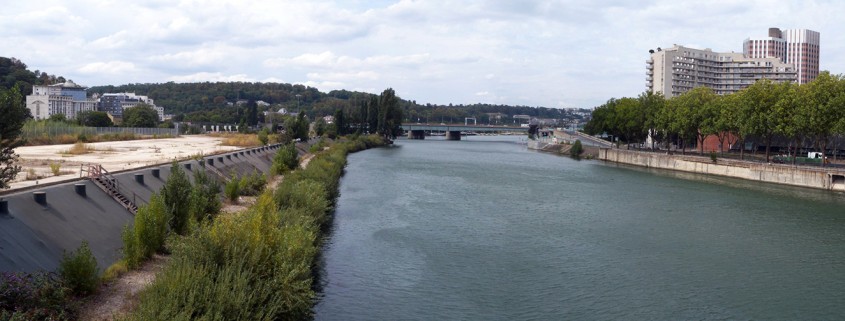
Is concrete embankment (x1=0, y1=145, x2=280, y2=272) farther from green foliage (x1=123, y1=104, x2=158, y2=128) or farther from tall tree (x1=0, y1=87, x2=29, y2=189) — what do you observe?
green foliage (x1=123, y1=104, x2=158, y2=128)

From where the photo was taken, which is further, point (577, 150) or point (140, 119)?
point (140, 119)

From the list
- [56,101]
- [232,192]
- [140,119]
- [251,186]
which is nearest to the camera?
[232,192]

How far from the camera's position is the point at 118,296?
15.9 m

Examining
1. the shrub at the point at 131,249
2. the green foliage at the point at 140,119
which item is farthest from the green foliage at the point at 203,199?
the green foliage at the point at 140,119

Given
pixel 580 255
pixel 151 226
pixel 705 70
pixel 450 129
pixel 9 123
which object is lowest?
pixel 580 255

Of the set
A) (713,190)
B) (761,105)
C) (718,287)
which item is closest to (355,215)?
(718,287)

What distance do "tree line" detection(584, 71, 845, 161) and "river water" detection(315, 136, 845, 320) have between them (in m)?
9.17

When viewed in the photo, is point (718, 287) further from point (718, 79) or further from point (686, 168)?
point (718, 79)

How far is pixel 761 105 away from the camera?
63094 mm

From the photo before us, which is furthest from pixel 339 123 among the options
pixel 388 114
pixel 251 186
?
pixel 251 186

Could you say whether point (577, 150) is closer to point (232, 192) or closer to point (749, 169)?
point (749, 169)

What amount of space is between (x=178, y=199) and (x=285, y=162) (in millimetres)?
27087

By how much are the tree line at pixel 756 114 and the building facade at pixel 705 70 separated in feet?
188

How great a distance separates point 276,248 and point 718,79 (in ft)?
527
